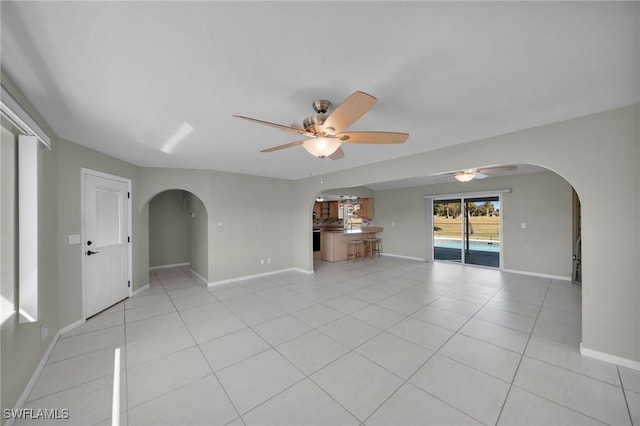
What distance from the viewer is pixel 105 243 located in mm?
3561

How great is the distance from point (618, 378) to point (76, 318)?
5880mm

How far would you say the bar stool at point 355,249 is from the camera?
293 inches

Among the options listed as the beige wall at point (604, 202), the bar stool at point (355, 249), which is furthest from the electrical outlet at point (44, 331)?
the bar stool at point (355, 249)

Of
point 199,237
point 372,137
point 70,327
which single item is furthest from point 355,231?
point 70,327

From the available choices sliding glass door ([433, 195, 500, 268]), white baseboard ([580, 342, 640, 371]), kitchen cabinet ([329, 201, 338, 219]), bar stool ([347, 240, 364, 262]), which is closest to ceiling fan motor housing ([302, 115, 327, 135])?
white baseboard ([580, 342, 640, 371])

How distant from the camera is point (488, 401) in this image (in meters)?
1.75

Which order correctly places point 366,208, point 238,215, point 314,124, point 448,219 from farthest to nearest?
1. point 366,208
2. point 448,219
3. point 238,215
4. point 314,124

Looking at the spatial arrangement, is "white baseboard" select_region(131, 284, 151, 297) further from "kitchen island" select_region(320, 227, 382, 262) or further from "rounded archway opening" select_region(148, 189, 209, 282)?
"kitchen island" select_region(320, 227, 382, 262)

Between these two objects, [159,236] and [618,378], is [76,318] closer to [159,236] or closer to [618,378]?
[159,236]

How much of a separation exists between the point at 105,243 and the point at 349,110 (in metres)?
4.25

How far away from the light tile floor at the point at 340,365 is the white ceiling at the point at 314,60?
2.40 m

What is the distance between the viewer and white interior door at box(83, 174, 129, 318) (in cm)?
323

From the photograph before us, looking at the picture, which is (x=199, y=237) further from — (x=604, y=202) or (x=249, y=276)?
(x=604, y=202)

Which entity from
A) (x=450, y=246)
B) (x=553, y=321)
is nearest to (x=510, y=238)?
(x=553, y=321)
